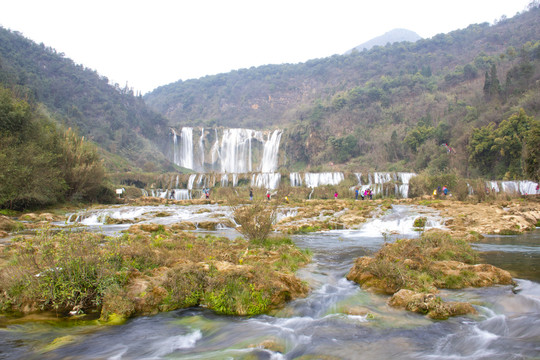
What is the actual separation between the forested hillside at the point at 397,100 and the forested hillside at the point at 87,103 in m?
13.3

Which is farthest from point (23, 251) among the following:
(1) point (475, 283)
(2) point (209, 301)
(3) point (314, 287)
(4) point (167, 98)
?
(4) point (167, 98)

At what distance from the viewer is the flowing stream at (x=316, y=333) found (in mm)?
3871

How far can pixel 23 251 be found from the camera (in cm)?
522

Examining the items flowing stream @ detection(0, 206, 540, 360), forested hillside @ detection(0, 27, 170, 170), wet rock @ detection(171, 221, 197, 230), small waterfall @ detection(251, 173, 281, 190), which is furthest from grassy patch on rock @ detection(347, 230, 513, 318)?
forested hillside @ detection(0, 27, 170, 170)

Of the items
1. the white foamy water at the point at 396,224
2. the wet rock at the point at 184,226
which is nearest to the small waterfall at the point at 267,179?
the white foamy water at the point at 396,224

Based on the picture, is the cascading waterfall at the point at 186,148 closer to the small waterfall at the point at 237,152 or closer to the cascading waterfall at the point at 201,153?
the cascading waterfall at the point at 201,153

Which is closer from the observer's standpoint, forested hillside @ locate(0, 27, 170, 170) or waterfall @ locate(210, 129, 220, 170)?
forested hillside @ locate(0, 27, 170, 170)

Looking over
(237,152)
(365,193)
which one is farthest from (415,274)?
(237,152)

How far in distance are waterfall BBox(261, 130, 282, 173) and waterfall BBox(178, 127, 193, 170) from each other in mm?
19434

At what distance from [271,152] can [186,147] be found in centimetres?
2274

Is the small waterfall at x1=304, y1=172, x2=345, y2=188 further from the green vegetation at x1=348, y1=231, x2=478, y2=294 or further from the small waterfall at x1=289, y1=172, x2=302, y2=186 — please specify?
the green vegetation at x1=348, y1=231, x2=478, y2=294

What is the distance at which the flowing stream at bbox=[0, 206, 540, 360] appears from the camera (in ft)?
12.7

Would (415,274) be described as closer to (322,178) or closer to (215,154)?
(322,178)

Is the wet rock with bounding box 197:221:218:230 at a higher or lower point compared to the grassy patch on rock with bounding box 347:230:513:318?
lower
